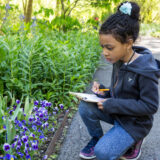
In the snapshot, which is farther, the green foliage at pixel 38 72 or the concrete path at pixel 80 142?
the green foliage at pixel 38 72

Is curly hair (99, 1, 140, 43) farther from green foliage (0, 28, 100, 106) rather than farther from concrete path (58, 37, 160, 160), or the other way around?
green foliage (0, 28, 100, 106)

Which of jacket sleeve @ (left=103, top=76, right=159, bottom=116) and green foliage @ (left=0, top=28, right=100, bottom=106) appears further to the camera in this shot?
Result: green foliage @ (left=0, top=28, right=100, bottom=106)

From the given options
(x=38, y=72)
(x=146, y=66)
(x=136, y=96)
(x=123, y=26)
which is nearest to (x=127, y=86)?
(x=136, y=96)

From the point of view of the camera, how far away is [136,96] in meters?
2.03

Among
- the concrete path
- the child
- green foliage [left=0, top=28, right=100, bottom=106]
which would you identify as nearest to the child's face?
the child

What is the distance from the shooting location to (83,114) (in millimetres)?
2334

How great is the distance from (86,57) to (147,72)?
2851mm

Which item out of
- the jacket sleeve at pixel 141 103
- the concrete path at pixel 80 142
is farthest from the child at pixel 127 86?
the concrete path at pixel 80 142

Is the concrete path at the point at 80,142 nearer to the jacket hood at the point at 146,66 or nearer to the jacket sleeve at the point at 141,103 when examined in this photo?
the jacket hood at the point at 146,66

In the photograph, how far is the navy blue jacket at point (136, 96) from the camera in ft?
6.12

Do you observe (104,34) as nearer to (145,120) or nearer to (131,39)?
(131,39)

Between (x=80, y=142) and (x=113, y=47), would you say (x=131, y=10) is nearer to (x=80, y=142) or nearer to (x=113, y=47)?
(x=113, y=47)

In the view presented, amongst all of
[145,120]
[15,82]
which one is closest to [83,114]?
[145,120]

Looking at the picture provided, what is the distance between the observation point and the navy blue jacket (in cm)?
187
